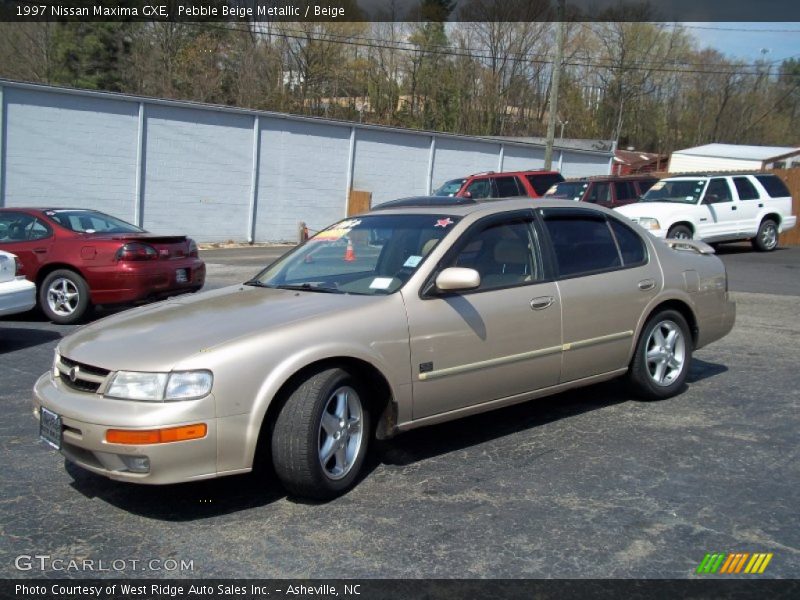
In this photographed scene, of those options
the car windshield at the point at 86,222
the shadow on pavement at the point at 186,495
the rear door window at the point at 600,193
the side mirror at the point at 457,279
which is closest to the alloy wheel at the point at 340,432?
the shadow on pavement at the point at 186,495

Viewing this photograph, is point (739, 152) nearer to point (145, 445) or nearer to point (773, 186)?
point (773, 186)

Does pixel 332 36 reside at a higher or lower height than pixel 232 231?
higher

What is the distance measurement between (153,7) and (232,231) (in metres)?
21.6

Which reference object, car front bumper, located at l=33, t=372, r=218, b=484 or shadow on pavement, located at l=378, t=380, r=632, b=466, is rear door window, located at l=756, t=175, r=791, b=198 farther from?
car front bumper, located at l=33, t=372, r=218, b=484

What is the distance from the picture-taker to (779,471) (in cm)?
455

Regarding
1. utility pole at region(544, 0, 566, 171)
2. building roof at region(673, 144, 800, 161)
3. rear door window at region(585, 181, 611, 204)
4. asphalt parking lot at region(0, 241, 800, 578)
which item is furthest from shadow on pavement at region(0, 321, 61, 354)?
building roof at region(673, 144, 800, 161)

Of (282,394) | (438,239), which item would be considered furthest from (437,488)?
(438,239)

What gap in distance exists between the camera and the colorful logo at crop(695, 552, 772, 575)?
3416 millimetres

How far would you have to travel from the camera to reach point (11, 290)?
8.02 metres

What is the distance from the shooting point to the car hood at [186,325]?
3941 mm

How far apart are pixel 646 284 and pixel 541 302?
115cm

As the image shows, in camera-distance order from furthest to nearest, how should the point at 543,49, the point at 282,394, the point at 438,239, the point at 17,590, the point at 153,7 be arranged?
the point at 543,49 < the point at 153,7 < the point at 438,239 < the point at 282,394 < the point at 17,590

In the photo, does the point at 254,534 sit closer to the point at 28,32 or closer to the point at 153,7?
the point at 153,7

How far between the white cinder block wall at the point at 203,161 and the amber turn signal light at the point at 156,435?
1868 centimetres
